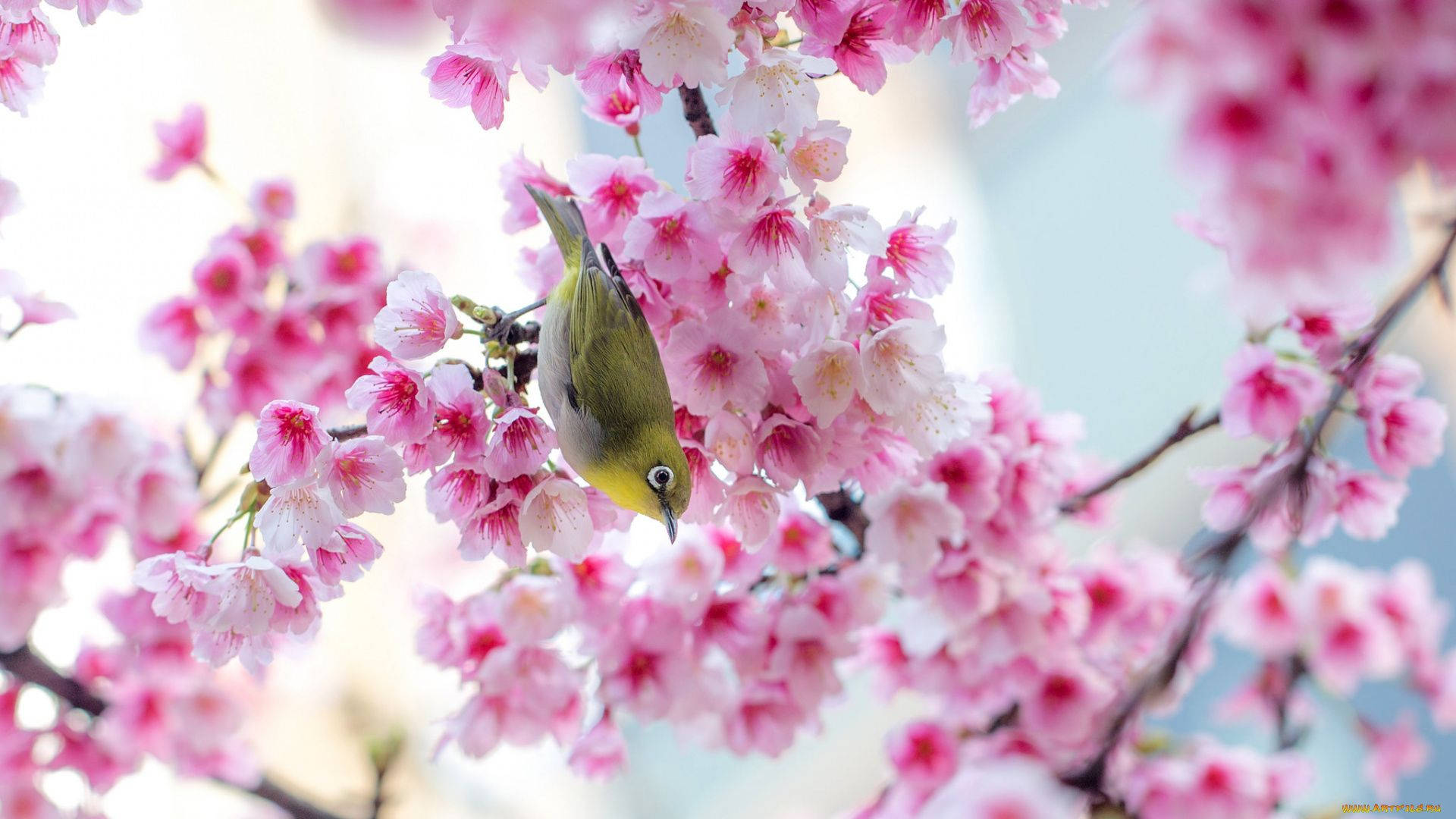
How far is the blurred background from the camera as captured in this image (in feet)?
4.40

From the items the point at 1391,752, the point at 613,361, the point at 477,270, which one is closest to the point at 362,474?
the point at 613,361

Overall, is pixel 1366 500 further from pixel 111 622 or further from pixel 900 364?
pixel 111 622

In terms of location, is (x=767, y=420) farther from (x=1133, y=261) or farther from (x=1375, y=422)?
(x=1133, y=261)

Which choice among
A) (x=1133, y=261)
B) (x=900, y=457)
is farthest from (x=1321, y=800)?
(x=900, y=457)

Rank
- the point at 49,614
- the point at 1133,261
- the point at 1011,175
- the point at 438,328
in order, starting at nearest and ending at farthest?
the point at 438,328 → the point at 49,614 → the point at 1133,261 → the point at 1011,175

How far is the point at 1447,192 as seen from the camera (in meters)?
0.23

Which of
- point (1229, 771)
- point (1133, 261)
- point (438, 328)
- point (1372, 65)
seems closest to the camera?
point (1372, 65)

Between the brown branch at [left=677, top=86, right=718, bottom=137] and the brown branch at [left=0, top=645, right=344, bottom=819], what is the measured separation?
0.68 meters

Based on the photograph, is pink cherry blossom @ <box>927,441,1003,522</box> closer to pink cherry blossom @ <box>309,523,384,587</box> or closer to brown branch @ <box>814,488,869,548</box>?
brown branch @ <box>814,488,869,548</box>

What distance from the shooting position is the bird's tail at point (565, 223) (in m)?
0.52

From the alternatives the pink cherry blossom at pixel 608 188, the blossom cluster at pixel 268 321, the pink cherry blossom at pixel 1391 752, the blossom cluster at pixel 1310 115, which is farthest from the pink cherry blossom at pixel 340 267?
the pink cherry blossom at pixel 1391 752

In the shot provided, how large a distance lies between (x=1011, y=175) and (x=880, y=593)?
115 cm

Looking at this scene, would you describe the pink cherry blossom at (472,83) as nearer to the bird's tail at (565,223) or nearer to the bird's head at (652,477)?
the bird's tail at (565,223)

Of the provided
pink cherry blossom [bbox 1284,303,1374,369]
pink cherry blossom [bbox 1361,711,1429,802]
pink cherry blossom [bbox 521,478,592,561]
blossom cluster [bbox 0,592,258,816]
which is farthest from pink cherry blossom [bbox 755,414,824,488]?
pink cherry blossom [bbox 1361,711,1429,802]
